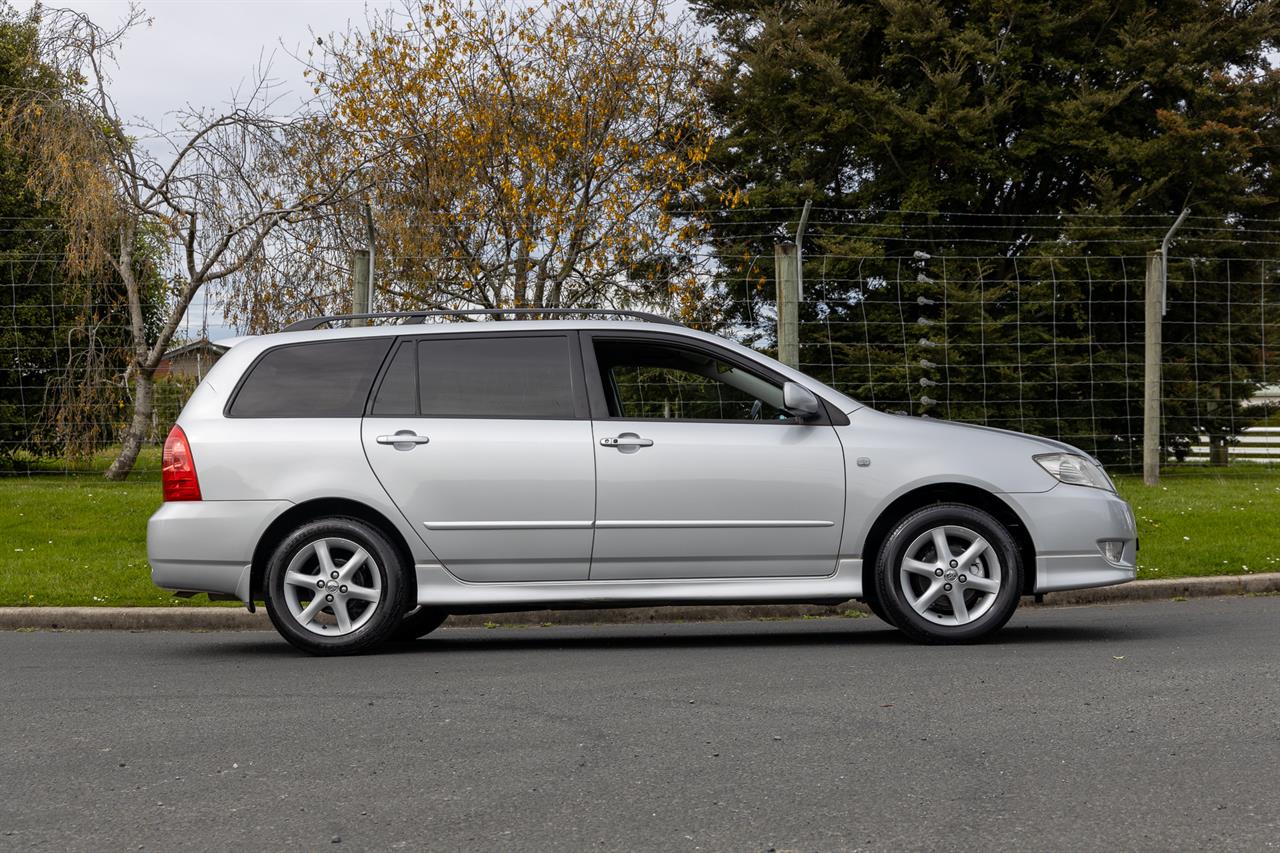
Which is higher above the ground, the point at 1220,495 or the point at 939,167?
the point at 939,167

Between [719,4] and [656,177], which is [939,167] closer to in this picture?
[719,4]

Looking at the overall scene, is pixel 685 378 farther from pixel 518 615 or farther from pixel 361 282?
pixel 361 282

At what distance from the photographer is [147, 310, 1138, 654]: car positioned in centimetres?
779

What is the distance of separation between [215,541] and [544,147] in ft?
43.0

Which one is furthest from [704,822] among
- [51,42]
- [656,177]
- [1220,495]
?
[656,177]

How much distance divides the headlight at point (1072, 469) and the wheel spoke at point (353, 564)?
3.57m

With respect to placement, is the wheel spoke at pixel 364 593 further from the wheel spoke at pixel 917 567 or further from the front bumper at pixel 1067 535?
the front bumper at pixel 1067 535

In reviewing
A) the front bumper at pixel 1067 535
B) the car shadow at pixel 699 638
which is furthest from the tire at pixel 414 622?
the front bumper at pixel 1067 535

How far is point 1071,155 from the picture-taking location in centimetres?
2672

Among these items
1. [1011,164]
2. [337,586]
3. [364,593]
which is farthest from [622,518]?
[1011,164]

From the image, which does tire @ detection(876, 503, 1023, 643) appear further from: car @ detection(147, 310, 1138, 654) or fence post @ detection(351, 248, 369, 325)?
fence post @ detection(351, 248, 369, 325)

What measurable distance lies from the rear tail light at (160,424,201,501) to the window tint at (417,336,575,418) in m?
1.25

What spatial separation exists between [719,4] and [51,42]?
581 inches

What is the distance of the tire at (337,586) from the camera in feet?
25.6
